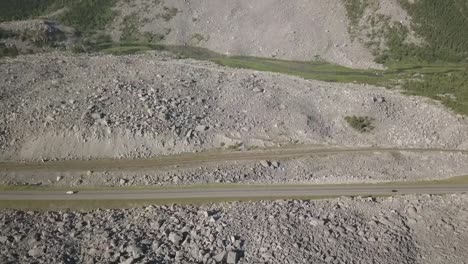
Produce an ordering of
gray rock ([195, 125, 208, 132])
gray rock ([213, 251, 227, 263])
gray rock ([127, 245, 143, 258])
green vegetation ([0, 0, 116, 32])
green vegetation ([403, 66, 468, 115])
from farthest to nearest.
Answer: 1. green vegetation ([0, 0, 116, 32])
2. green vegetation ([403, 66, 468, 115])
3. gray rock ([195, 125, 208, 132])
4. gray rock ([127, 245, 143, 258])
5. gray rock ([213, 251, 227, 263])

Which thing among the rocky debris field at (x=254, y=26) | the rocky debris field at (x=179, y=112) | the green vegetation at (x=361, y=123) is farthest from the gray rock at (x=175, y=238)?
the rocky debris field at (x=254, y=26)

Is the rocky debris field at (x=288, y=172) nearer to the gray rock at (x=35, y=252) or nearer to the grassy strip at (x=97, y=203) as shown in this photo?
the grassy strip at (x=97, y=203)

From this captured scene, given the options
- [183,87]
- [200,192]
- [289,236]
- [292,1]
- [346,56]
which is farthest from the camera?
[292,1]

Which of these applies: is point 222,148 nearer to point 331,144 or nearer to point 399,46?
point 331,144

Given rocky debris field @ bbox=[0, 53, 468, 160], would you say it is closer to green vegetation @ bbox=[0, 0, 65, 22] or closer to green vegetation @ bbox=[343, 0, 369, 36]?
green vegetation @ bbox=[343, 0, 369, 36]

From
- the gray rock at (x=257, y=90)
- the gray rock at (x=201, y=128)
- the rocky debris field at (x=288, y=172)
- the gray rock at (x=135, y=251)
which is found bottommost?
the gray rock at (x=135, y=251)

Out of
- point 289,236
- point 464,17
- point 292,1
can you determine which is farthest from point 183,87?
point 464,17

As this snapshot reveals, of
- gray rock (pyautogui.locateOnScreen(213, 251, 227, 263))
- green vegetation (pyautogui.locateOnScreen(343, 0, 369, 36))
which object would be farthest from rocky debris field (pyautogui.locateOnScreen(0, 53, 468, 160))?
green vegetation (pyautogui.locateOnScreen(343, 0, 369, 36))
